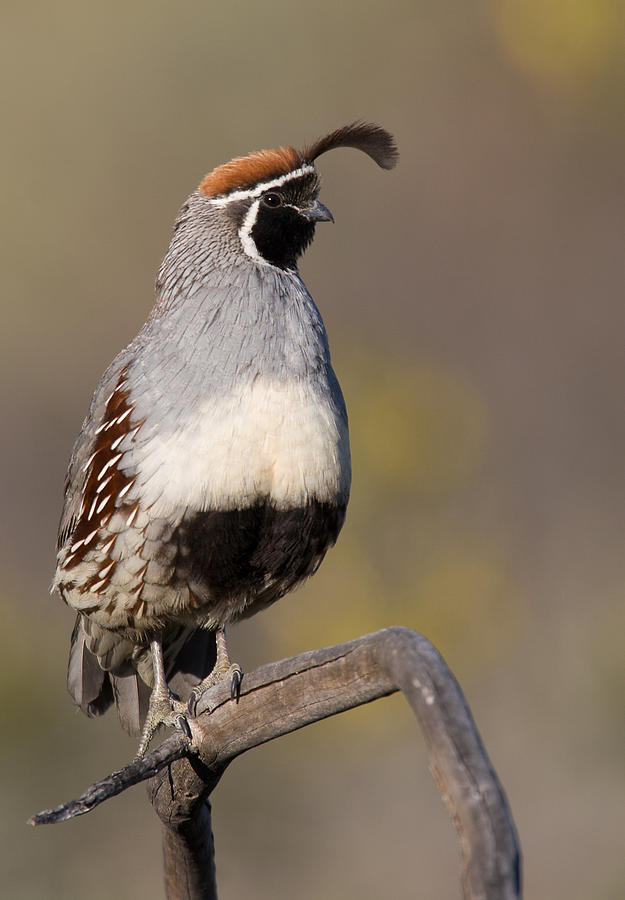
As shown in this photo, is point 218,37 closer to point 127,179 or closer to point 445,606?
point 127,179

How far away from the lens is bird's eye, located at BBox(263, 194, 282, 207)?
294 cm

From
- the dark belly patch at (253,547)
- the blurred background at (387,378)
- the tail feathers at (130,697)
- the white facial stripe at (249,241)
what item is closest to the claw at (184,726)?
the dark belly patch at (253,547)

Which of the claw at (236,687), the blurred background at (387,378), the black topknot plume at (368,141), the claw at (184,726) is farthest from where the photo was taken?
the blurred background at (387,378)

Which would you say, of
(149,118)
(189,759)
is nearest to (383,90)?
(149,118)

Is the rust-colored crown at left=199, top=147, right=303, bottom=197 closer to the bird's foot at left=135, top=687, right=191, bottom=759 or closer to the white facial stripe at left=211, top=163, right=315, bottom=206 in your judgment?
the white facial stripe at left=211, top=163, right=315, bottom=206

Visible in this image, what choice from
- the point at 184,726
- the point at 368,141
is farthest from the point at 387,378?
the point at 184,726

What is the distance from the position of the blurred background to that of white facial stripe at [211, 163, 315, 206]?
8.33 ft

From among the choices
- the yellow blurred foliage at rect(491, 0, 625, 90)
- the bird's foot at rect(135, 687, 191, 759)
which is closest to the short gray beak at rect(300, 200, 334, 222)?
the bird's foot at rect(135, 687, 191, 759)

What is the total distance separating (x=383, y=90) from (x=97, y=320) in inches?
143

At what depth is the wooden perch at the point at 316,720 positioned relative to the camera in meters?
Result: 1.53

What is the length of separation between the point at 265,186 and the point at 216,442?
0.74 meters

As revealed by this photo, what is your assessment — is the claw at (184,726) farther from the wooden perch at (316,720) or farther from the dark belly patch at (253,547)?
the dark belly patch at (253,547)

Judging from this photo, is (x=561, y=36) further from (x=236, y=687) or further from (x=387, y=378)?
(x=236, y=687)

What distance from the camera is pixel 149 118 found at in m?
10.4
